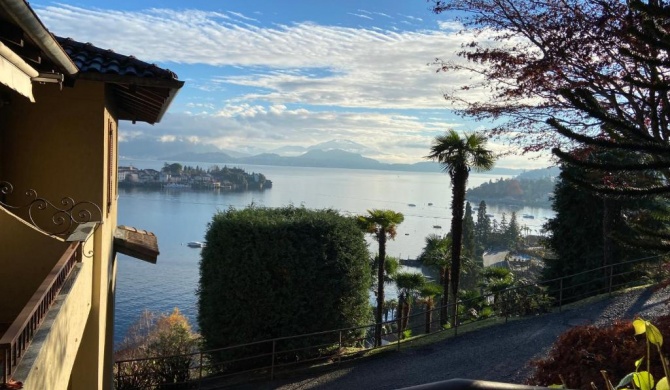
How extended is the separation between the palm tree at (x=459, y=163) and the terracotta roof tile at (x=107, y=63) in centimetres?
1465

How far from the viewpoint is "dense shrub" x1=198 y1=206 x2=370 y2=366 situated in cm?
1370

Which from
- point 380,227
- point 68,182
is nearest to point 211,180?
point 380,227

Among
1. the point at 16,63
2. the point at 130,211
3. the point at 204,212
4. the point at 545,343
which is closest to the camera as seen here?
the point at 16,63

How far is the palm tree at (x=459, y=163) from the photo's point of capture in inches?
765

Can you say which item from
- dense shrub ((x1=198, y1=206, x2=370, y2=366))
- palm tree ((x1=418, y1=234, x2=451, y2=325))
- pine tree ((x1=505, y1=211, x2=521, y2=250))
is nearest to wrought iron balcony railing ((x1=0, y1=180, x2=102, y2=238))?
dense shrub ((x1=198, y1=206, x2=370, y2=366))

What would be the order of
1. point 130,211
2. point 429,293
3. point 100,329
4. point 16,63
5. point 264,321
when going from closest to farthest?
point 16,63, point 100,329, point 264,321, point 429,293, point 130,211

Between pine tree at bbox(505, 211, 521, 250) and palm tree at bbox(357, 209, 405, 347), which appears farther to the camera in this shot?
pine tree at bbox(505, 211, 521, 250)

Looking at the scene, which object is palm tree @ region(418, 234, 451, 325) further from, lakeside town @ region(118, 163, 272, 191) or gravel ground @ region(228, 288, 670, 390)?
lakeside town @ region(118, 163, 272, 191)

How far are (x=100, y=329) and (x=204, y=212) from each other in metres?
68.1

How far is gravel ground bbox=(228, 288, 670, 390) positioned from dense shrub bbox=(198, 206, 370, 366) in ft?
4.58

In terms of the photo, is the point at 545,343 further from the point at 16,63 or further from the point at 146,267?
the point at 146,267

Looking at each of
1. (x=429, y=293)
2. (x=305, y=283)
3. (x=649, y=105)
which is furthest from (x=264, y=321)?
(x=649, y=105)

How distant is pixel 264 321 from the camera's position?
13828mm

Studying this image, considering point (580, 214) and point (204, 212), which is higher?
point (580, 214)
